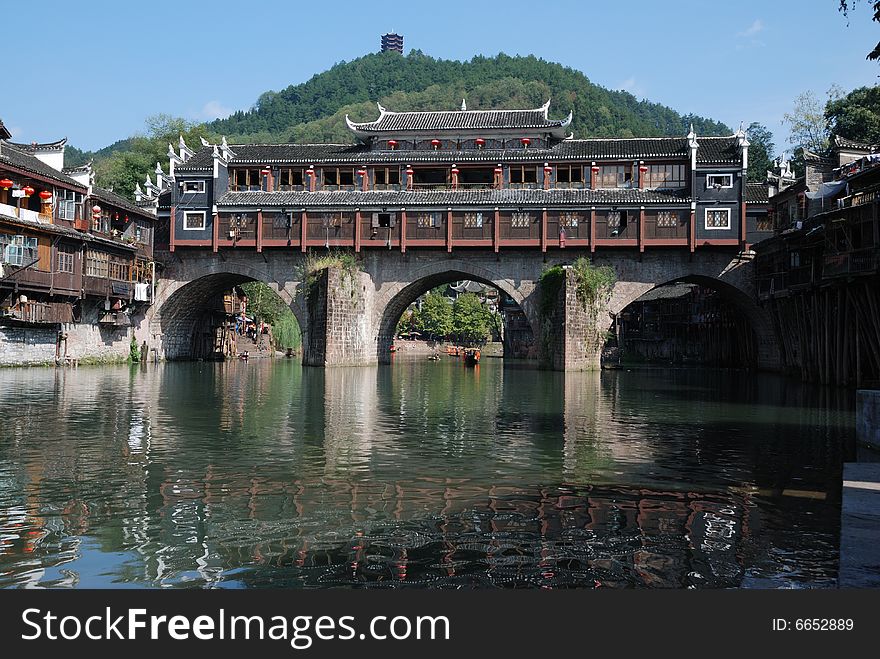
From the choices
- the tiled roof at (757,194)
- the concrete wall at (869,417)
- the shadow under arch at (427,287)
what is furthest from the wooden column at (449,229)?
the concrete wall at (869,417)

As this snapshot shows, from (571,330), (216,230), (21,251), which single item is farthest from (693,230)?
(21,251)

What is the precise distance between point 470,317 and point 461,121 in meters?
46.1

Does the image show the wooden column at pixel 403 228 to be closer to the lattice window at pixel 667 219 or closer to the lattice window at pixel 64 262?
the lattice window at pixel 667 219

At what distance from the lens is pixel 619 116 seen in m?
145

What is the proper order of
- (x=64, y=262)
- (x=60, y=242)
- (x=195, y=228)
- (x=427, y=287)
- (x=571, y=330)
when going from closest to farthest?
(x=60, y=242), (x=64, y=262), (x=571, y=330), (x=195, y=228), (x=427, y=287)

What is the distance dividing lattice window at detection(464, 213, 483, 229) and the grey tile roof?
6875 millimetres

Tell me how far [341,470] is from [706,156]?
137 ft

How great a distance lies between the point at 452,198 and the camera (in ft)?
174

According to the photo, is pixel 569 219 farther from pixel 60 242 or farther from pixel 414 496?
pixel 414 496

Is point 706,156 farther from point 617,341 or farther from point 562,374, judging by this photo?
point 617,341

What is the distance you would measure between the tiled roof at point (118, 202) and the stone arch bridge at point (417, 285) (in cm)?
311

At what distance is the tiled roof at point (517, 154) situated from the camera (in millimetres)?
51750

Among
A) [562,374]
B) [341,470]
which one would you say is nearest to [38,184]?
[562,374]

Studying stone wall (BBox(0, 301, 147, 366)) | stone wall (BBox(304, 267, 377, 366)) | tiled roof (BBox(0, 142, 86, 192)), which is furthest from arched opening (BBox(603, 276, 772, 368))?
tiled roof (BBox(0, 142, 86, 192))
